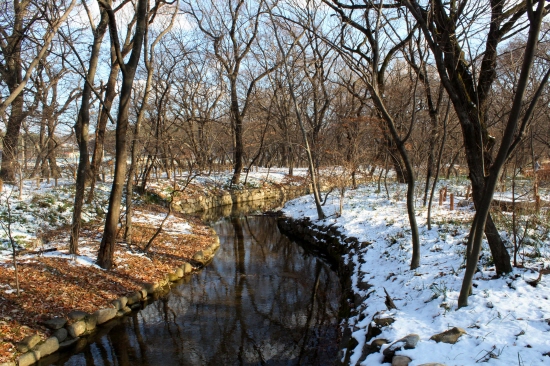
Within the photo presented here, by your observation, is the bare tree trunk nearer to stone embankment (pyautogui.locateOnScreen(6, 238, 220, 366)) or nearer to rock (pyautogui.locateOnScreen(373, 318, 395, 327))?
stone embankment (pyautogui.locateOnScreen(6, 238, 220, 366))

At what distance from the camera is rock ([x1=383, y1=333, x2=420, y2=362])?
13.0 ft

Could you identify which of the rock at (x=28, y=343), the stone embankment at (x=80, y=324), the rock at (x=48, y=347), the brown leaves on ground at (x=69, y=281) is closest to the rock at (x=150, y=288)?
the stone embankment at (x=80, y=324)

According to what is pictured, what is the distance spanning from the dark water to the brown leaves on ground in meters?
0.65

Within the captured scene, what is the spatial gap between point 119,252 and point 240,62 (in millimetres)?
16186

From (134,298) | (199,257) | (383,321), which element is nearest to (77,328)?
(134,298)

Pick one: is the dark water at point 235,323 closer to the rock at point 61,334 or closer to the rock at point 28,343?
the rock at point 61,334

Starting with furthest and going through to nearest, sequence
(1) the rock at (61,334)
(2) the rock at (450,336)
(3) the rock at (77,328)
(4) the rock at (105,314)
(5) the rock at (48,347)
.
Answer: (4) the rock at (105,314), (3) the rock at (77,328), (1) the rock at (61,334), (5) the rock at (48,347), (2) the rock at (450,336)

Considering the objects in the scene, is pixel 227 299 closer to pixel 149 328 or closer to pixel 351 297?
pixel 149 328

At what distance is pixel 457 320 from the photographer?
4.34 meters

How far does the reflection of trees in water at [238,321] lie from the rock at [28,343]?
0.76 m

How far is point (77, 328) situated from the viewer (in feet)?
19.1

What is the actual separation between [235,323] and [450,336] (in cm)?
376

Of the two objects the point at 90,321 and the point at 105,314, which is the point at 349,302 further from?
the point at 90,321

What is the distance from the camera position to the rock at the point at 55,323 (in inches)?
219
